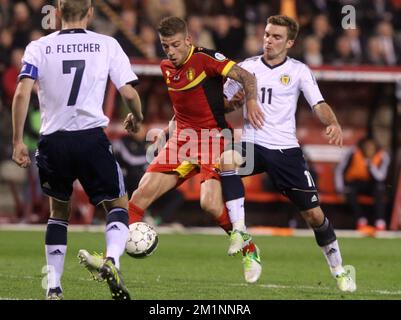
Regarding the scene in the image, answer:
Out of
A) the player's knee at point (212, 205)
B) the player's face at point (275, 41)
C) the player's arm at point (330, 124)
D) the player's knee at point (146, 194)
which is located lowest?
the player's knee at point (212, 205)

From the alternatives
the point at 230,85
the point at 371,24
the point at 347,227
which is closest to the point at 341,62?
the point at 371,24

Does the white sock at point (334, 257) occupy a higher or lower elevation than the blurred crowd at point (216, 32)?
lower

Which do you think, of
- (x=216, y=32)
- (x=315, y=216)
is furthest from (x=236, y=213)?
(x=216, y=32)

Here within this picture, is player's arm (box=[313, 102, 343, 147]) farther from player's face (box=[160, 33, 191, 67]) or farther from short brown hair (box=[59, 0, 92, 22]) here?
short brown hair (box=[59, 0, 92, 22])

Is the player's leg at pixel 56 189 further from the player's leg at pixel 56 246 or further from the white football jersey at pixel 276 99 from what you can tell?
the white football jersey at pixel 276 99

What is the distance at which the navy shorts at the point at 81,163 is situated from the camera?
28.6 feet

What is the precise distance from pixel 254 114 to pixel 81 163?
2.12 meters

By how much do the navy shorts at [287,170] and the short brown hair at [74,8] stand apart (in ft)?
10.1

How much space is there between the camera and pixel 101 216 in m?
21.0

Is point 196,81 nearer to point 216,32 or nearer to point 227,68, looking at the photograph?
point 227,68

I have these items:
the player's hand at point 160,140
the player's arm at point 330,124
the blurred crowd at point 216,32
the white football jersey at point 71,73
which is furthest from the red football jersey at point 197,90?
the blurred crowd at point 216,32

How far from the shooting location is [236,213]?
36.1 feet
